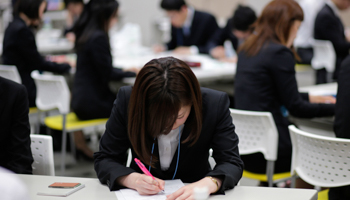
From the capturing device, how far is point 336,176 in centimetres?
177

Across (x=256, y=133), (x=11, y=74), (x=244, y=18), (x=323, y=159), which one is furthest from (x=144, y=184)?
(x=244, y=18)

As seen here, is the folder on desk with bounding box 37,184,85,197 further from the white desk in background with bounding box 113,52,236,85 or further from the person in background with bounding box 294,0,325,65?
the person in background with bounding box 294,0,325,65

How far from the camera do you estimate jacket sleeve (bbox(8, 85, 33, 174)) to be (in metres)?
1.64

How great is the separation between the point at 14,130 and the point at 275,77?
138cm

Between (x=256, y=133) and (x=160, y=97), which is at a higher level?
(x=160, y=97)

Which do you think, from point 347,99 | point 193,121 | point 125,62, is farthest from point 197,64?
point 193,121

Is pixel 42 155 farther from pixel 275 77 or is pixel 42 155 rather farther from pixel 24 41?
pixel 24 41

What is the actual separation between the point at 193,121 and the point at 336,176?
0.70 m

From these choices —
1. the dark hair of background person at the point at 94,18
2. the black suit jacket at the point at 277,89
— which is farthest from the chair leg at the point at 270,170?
the dark hair of background person at the point at 94,18

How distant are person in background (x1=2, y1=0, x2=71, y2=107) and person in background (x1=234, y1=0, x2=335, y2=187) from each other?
6.34 feet

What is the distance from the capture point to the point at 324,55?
462 centimetres

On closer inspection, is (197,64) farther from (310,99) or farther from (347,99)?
(347,99)

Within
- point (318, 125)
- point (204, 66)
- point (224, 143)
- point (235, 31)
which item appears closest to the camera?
point (224, 143)

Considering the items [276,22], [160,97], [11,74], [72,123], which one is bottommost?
[72,123]
